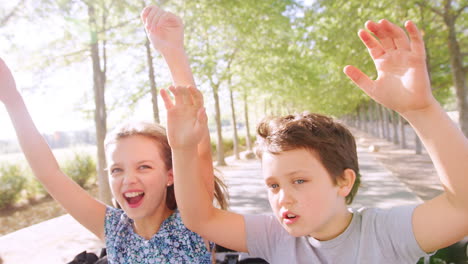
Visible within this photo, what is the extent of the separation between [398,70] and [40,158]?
1.50 meters

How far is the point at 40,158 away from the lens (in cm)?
162

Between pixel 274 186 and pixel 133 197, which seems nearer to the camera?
pixel 274 186

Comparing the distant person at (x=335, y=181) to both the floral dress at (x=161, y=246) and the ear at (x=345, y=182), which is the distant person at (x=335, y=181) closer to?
the ear at (x=345, y=182)

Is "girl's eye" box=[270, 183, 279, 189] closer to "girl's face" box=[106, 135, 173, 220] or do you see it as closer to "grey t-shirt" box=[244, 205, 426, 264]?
"grey t-shirt" box=[244, 205, 426, 264]

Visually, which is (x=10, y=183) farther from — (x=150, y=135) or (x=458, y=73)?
(x=458, y=73)

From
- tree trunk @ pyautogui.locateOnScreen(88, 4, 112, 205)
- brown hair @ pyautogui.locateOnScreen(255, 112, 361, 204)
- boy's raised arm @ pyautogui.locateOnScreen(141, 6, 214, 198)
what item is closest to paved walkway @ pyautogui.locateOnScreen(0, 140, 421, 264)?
tree trunk @ pyautogui.locateOnScreen(88, 4, 112, 205)

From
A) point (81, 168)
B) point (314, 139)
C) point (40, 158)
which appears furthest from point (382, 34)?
point (81, 168)

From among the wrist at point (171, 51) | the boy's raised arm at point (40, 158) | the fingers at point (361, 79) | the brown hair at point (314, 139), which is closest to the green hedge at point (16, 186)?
the boy's raised arm at point (40, 158)

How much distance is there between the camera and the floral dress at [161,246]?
1.58 metres

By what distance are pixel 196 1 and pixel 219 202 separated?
5.99m

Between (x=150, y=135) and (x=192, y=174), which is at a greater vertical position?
(x=150, y=135)

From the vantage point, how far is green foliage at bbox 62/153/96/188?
456 inches

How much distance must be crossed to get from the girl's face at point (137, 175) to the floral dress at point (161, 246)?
119 mm

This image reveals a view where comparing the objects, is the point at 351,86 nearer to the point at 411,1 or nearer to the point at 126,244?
the point at 411,1
